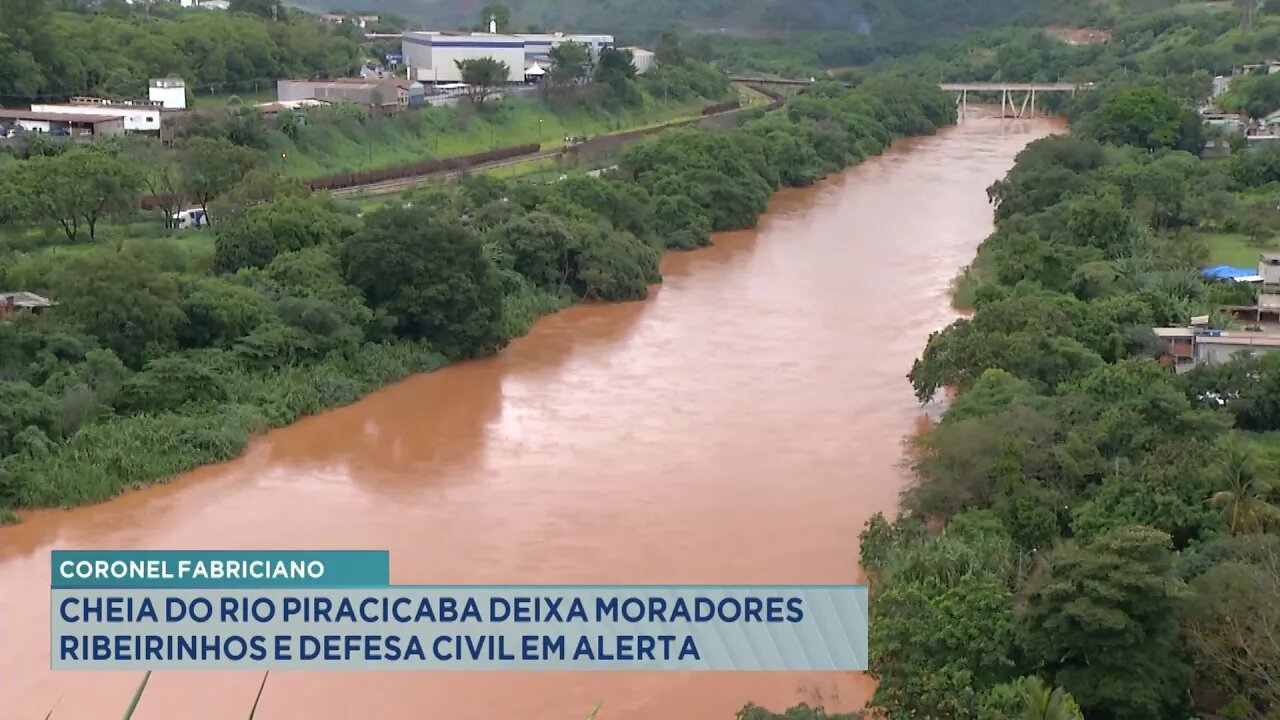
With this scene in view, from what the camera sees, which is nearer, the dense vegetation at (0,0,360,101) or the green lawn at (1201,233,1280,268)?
the green lawn at (1201,233,1280,268)

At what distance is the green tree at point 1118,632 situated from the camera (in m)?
6.84

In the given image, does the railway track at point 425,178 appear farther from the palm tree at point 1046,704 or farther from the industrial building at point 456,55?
the palm tree at point 1046,704

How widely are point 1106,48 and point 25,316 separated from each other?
37.5 metres

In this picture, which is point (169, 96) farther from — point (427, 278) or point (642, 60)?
point (642, 60)

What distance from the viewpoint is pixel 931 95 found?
3666 centimetres

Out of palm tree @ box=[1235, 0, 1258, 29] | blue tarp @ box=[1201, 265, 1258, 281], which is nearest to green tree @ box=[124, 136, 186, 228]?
blue tarp @ box=[1201, 265, 1258, 281]

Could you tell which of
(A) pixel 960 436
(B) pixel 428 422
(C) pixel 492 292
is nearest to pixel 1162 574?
(A) pixel 960 436

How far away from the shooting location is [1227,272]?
1568 centimetres

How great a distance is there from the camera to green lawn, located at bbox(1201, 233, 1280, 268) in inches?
667

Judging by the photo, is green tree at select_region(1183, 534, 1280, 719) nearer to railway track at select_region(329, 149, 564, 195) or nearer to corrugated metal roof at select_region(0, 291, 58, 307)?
corrugated metal roof at select_region(0, 291, 58, 307)

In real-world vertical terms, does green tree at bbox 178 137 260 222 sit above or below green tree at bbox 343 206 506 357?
above

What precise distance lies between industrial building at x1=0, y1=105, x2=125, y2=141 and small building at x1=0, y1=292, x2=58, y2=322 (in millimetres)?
8083

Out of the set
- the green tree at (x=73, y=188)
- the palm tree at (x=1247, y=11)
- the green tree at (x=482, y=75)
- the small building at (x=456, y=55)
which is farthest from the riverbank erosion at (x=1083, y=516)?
the palm tree at (x=1247, y=11)

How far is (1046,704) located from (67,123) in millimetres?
18857
